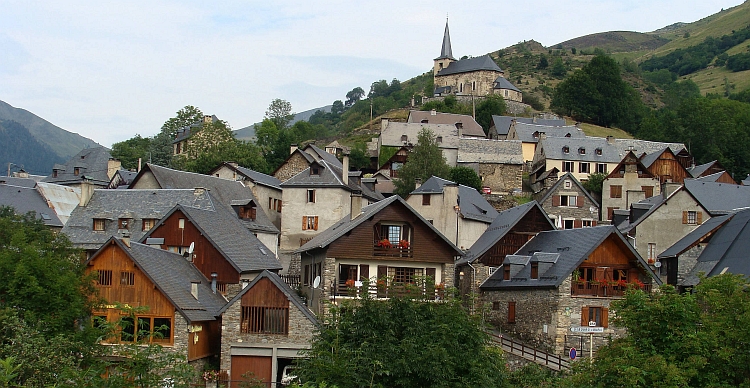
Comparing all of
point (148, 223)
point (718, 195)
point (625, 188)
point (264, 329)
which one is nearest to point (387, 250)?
point (264, 329)

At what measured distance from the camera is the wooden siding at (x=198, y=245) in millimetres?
42281

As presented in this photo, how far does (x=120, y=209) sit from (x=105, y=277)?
1505 cm

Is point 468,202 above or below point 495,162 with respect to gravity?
below

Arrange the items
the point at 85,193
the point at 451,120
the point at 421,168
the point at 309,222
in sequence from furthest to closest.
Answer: the point at 451,120 → the point at 421,168 → the point at 309,222 → the point at 85,193

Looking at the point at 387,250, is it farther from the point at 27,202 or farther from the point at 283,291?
the point at 27,202

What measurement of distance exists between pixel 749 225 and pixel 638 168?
2849 cm

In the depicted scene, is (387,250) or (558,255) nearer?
(387,250)

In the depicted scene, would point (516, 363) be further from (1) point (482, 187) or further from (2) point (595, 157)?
(2) point (595, 157)

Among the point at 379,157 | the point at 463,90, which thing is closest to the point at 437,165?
the point at 379,157

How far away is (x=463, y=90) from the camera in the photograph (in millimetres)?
138625

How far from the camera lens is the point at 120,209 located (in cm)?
5169

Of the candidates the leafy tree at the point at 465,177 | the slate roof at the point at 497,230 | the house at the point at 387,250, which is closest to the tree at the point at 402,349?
the house at the point at 387,250

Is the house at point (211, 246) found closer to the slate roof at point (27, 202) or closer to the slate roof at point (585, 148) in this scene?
the slate roof at point (27, 202)

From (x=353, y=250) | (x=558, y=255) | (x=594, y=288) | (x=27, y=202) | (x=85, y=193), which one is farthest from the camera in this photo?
(x=27, y=202)
